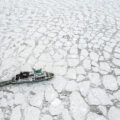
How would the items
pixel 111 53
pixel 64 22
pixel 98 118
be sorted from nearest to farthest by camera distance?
pixel 98 118
pixel 111 53
pixel 64 22

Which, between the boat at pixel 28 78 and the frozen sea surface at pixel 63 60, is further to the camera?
the boat at pixel 28 78

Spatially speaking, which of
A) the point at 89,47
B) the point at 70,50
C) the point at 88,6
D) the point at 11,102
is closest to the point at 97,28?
the point at 89,47

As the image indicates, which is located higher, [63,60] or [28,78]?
[63,60]

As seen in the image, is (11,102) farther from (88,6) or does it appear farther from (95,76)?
(88,6)

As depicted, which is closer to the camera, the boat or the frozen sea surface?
the frozen sea surface

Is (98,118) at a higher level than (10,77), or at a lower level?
lower

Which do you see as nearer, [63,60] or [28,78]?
[28,78]

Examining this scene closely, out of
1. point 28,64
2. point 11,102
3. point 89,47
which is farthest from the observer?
point 89,47

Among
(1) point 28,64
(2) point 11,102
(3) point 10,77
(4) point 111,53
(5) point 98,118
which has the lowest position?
(5) point 98,118
